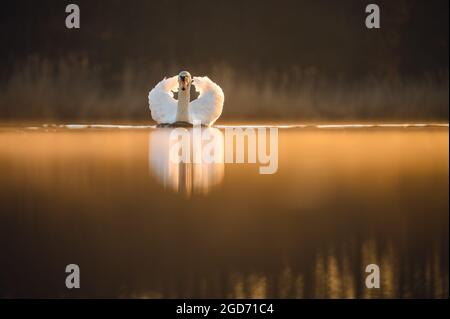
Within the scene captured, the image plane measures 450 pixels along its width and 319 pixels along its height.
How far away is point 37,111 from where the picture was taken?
1122 inches

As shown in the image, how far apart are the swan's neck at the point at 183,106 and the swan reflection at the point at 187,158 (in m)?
0.20

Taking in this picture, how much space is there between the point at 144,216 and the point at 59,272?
2450mm

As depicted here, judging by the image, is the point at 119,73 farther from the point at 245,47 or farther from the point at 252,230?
the point at 252,230

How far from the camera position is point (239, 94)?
2894cm

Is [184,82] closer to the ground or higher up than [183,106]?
higher up

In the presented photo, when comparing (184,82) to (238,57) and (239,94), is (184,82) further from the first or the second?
(238,57)

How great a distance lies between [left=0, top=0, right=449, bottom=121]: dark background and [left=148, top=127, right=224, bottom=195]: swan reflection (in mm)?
5560

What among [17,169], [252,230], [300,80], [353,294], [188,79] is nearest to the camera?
[353,294]

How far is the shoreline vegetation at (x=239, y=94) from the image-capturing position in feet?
93.9

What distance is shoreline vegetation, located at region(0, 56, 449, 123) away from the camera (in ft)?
93.9

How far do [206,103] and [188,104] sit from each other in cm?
38

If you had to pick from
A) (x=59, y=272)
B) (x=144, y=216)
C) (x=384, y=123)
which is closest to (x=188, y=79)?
(x=384, y=123)

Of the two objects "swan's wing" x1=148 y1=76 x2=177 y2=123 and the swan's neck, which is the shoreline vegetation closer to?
"swan's wing" x1=148 y1=76 x2=177 y2=123

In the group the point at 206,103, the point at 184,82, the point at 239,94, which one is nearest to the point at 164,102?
the point at 184,82
